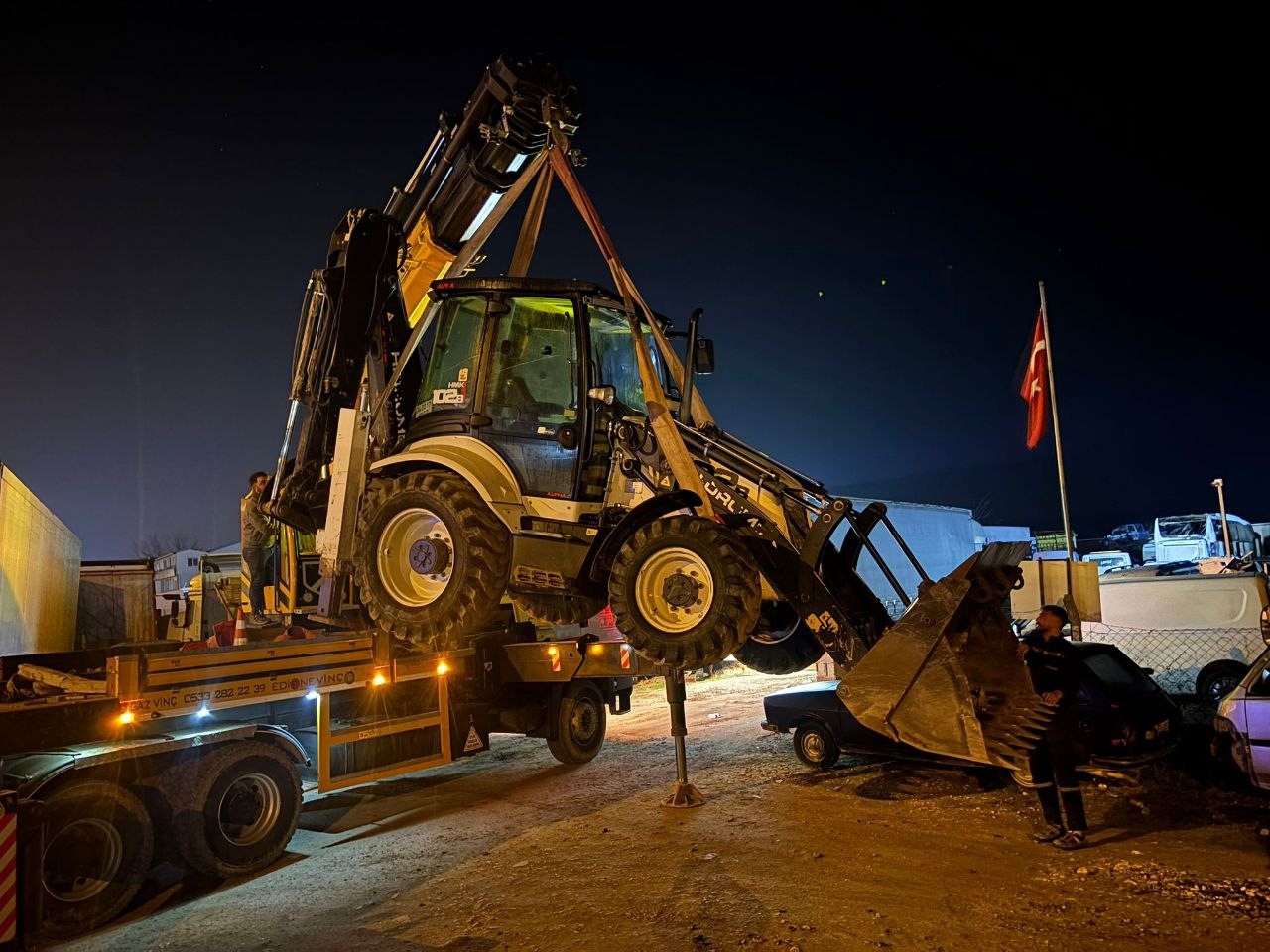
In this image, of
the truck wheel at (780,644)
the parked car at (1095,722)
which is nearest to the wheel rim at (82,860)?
the truck wheel at (780,644)

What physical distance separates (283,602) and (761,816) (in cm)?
514

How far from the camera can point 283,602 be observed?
880cm

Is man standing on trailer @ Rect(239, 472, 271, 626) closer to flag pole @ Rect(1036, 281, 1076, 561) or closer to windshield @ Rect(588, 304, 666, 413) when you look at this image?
windshield @ Rect(588, 304, 666, 413)

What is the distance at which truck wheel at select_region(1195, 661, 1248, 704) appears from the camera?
10.9m

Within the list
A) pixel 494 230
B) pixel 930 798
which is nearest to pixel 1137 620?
pixel 930 798

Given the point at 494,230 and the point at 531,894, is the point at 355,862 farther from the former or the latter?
the point at 494,230

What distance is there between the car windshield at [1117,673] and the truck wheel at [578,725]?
5.06 meters

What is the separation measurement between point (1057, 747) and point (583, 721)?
5.14m

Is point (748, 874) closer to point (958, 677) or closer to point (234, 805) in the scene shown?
point (958, 677)

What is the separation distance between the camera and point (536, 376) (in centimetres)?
733

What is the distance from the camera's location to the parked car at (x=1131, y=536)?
35.2m

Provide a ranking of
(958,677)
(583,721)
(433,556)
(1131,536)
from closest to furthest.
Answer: (958,677) < (433,556) < (583,721) < (1131,536)

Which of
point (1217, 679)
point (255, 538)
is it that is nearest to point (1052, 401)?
point (1217, 679)

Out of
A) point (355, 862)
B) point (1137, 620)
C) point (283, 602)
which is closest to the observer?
point (355, 862)
